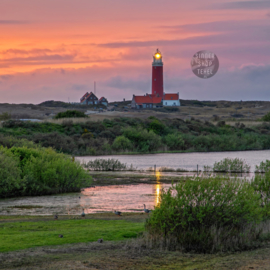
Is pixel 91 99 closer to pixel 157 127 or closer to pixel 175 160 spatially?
pixel 157 127

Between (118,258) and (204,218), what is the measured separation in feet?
9.13

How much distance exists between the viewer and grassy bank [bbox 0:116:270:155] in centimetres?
5781

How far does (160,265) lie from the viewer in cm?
1031

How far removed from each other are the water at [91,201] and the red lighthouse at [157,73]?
102 metres

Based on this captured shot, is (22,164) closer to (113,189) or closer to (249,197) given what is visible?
(113,189)

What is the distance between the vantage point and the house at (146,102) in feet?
453

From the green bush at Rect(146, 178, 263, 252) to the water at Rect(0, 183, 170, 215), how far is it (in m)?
7.55

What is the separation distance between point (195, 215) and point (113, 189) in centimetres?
1514

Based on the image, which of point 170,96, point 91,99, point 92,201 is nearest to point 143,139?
point 92,201

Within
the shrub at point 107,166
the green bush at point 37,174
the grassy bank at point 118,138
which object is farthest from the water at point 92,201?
the grassy bank at point 118,138

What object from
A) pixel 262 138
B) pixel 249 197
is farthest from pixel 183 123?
pixel 249 197

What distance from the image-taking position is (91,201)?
73.6 ft

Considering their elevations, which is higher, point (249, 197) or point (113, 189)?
point (249, 197)

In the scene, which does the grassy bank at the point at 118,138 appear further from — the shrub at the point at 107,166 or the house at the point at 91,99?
the house at the point at 91,99
